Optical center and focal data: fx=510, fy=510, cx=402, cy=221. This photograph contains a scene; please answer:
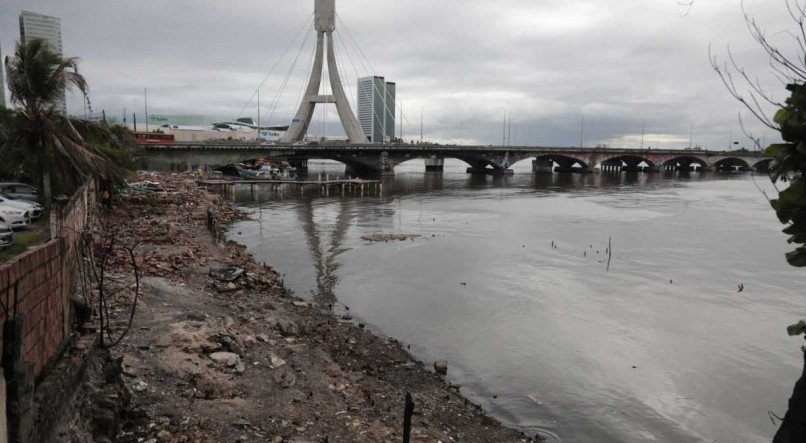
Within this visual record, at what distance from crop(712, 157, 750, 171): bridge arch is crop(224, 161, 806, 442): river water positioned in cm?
11355

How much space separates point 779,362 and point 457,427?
30.3 ft

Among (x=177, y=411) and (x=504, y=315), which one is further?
(x=504, y=315)

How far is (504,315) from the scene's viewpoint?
15.5 metres

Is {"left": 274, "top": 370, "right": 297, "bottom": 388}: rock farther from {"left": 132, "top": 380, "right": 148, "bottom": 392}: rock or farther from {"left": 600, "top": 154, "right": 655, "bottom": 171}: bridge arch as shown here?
{"left": 600, "top": 154, "right": 655, "bottom": 171}: bridge arch

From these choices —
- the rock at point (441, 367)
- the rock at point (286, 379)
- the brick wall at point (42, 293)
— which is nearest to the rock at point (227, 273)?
the rock at point (286, 379)

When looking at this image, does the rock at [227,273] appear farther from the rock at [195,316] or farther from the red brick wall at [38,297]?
the red brick wall at [38,297]

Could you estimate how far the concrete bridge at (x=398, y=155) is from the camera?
209 feet

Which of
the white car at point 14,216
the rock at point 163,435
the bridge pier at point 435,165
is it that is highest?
the bridge pier at point 435,165

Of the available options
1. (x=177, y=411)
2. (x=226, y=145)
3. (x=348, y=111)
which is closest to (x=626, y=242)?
(x=177, y=411)

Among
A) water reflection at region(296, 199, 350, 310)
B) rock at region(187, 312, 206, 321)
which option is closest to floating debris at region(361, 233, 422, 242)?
water reflection at region(296, 199, 350, 310)

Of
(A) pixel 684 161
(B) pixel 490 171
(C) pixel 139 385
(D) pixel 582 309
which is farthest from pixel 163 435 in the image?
(A) pixel 684 161

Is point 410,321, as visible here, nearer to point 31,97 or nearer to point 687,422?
point 687,422

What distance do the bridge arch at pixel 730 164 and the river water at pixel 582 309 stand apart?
113553 mm

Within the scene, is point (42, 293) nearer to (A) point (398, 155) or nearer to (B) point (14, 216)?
(B) point (14, 216)
